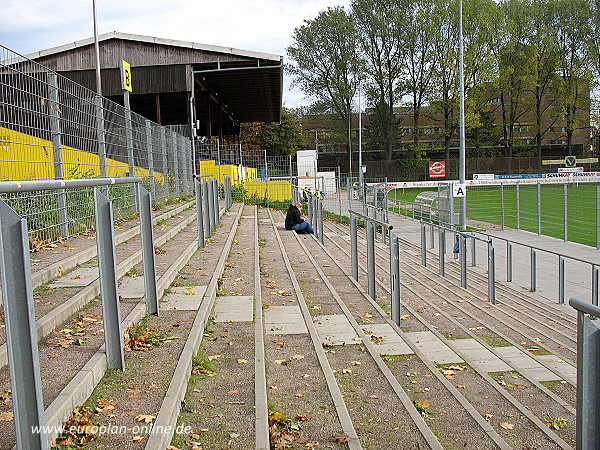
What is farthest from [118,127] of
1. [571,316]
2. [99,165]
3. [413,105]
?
[413,105]

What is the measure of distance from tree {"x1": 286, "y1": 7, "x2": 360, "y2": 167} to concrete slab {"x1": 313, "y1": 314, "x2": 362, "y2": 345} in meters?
56.4

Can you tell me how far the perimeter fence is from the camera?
6.30 m

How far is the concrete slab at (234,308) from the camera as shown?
6320 mm

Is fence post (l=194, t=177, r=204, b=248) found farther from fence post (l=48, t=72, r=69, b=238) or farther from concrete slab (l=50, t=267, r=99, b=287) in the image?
concrete slab (l=50, t=267, r=99, b=287)

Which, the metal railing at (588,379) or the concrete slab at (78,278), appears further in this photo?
the concrete slab at (78,278)

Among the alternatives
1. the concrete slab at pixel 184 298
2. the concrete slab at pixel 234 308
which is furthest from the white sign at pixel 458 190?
the concrete slab at pixel 184 298

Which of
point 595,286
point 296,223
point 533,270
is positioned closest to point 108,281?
point 595,286

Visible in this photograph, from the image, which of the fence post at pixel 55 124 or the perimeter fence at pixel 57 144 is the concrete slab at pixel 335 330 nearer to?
the perimeter fence at pixel 57 144

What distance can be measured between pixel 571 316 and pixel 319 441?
8.17 m

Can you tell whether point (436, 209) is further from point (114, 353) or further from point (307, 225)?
point (114, 353)

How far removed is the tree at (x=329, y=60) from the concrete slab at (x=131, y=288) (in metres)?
57.2

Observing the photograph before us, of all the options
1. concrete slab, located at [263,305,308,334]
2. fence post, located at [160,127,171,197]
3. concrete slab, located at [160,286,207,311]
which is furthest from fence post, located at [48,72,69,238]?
fence post, located at [160,127,171,197]

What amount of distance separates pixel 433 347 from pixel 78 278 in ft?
12.2

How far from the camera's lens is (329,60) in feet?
203
